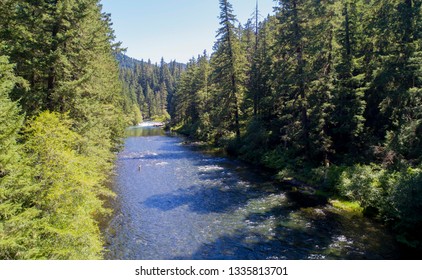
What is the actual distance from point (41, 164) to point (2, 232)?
13.4 ft

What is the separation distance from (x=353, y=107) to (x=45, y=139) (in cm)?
2231

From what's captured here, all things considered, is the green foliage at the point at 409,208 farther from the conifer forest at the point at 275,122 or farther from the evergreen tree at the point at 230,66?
the evergreen tree at the point at 230,66

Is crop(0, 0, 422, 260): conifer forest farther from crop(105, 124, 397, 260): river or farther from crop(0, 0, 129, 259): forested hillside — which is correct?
crop(105, 124, 397, 260): river

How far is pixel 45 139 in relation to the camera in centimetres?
1295

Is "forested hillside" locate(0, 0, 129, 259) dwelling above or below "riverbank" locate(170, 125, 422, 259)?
above

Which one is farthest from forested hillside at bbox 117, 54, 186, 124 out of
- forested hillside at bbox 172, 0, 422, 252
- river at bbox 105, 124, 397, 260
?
river at bbox 105, 124, 397, 260

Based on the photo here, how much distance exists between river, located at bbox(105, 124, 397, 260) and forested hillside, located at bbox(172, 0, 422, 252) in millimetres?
2465

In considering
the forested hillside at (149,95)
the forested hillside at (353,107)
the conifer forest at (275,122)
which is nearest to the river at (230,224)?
the conifer forest at (275,122)

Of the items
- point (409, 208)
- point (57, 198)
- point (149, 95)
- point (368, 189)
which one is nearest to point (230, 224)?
point (409, 208)

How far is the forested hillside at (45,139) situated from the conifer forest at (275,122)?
6 centimetres

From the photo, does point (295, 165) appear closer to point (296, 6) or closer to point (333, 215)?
point (333, 215)

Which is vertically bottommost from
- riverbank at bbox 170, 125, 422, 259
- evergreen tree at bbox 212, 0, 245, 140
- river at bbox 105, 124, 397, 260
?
river at bbox 105, 124, 397, 260

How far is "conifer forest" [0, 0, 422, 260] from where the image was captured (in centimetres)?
1179

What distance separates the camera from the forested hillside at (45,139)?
402 inches
